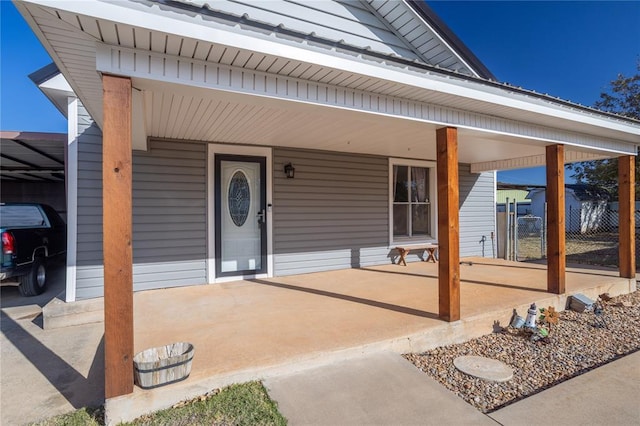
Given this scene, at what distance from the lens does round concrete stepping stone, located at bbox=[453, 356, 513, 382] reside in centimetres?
277

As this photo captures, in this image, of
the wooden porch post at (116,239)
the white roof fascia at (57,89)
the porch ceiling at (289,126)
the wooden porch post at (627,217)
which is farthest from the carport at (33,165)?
the wooden porch post at (627,217)

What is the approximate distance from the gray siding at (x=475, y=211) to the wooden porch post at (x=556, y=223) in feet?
10.3

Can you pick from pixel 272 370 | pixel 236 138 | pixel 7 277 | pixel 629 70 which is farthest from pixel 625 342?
pixel 629 70

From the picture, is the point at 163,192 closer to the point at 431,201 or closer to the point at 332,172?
the point at 332,172

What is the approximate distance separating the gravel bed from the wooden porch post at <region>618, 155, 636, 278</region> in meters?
1.74

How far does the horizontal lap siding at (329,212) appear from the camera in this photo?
18.8 feet

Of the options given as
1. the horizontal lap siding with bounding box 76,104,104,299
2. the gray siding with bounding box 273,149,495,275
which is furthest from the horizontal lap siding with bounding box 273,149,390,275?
the horizontal lap siding with bounding box 76,104,104,299

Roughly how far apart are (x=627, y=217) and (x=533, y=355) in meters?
4.23

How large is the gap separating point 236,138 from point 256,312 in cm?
263

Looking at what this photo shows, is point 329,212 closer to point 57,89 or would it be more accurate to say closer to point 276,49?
point 276,49

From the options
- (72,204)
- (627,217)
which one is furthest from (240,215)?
(627,217)

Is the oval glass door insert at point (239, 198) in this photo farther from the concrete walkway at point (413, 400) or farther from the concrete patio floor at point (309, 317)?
the concrete walkway at point (413, 400)

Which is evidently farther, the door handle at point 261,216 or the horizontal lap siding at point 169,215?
the door handle at point 261,216

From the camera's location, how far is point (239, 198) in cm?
547
